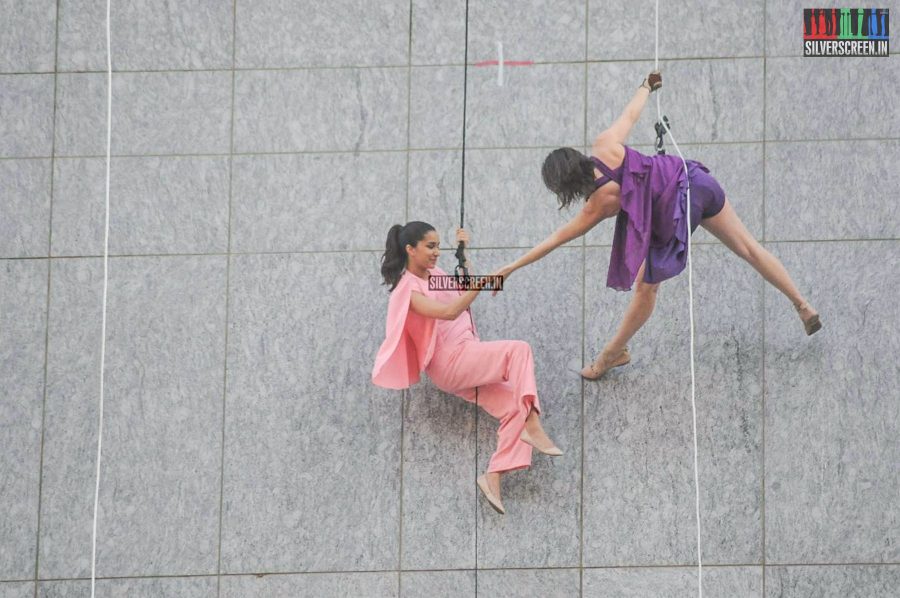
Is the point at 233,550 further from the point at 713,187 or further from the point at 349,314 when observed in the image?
the point at 713,187

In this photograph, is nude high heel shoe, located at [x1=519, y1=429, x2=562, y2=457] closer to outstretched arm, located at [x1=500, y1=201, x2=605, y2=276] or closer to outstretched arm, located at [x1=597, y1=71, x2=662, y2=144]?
outstretched arm, located at [x1=500, y1=201, x2=605, y2=276]

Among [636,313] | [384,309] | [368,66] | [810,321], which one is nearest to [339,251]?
[384,309]

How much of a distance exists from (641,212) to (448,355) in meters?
1.09

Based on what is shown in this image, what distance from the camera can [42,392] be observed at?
303 inches

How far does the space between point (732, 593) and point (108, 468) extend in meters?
2.99

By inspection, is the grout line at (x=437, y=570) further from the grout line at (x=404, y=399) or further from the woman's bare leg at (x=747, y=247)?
the woman's bare leg at (x=747, y=247)

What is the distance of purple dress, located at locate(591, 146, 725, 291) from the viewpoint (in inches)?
273

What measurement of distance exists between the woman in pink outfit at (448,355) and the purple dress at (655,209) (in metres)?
0.64

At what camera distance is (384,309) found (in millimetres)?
7645

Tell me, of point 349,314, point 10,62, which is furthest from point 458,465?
point 10,62

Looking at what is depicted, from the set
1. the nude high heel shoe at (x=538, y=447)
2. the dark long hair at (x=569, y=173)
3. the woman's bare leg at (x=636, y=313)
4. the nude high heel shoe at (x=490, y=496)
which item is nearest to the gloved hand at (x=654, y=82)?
the dark long hair at (x=569, y=173)

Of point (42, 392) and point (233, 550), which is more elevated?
point (42, 392)

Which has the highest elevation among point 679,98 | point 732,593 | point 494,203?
point 679,98

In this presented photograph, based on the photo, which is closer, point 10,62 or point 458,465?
point 458,465
